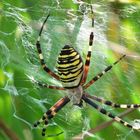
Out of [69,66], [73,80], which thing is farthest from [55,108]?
[69,66]

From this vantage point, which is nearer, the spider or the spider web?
the spider

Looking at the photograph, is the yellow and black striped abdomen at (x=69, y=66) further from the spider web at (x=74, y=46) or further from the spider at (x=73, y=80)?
the spider web at (x=74, y=46)

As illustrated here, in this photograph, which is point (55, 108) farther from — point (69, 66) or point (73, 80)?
point (69, 66)

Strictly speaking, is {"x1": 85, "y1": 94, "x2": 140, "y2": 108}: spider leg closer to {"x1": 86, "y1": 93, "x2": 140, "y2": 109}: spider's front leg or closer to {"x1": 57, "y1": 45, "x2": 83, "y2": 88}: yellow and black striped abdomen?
{"x1": 86, "y1": 93, "x2": 140, "y2": 109}: spider's front leg

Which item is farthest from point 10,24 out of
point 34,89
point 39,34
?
point 34,89

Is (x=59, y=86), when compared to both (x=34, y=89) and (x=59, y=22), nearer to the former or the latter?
(x=34, y=89)

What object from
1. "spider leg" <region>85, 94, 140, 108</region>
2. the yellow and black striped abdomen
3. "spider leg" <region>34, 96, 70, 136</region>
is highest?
the yellow and black striped abdomen

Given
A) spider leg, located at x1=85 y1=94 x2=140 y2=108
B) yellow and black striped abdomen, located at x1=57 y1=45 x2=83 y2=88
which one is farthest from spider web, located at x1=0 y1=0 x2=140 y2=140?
yellow and black striped abdomen, located at x1=57 y1=45 x2=83 y2=88
